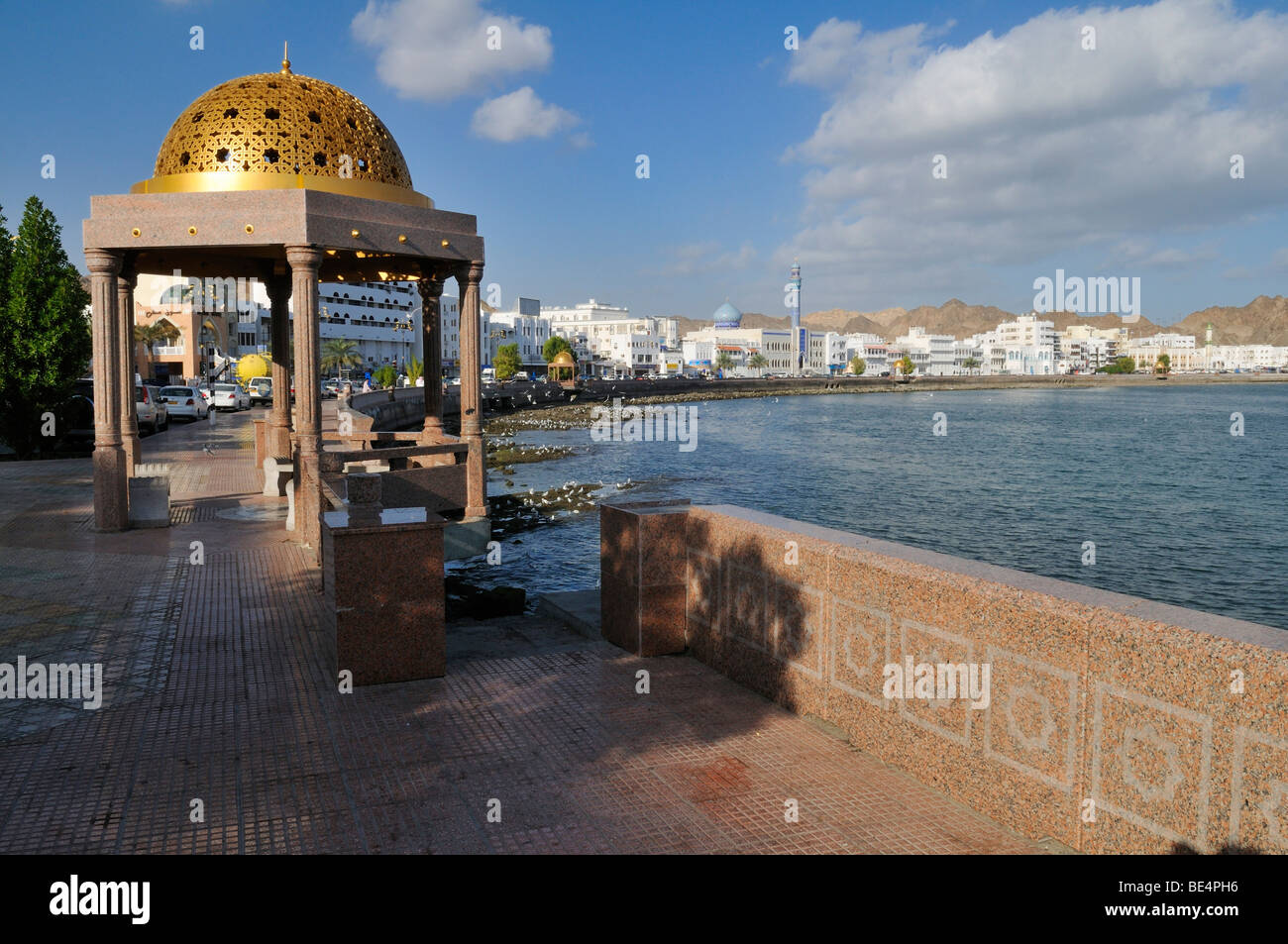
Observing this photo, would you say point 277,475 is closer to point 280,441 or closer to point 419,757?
point 280,441

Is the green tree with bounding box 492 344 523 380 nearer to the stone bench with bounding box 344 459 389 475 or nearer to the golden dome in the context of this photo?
the stone bench with bounding box 344 459 389 475

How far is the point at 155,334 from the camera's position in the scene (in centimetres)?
6762

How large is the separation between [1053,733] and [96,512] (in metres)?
14.3

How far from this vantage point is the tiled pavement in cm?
500

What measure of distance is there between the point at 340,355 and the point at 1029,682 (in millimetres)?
96180

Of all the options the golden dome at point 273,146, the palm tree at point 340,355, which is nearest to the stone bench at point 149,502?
the golden dome at point 273,146

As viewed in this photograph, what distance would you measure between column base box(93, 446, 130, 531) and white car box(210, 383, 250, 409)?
117 ft

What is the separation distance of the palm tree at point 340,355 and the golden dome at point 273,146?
83500mm

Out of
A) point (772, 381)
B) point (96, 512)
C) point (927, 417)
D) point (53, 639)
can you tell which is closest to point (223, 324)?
point (927, 417)

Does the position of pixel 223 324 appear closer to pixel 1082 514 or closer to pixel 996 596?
pixel 1082 514

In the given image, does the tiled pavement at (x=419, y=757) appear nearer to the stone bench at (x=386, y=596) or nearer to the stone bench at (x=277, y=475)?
the stone bench at (x=386, y=596)

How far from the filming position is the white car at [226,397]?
160 feet

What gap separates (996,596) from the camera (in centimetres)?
501

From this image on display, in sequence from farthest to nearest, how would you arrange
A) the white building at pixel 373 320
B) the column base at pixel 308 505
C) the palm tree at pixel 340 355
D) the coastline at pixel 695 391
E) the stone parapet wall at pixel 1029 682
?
the white building at pixel 373 320, the palm tree at pixel 340 355, the coastline at pixel 695 391, the column base at pixel 308 505, the stone parapet wall at pixel 1029 682
